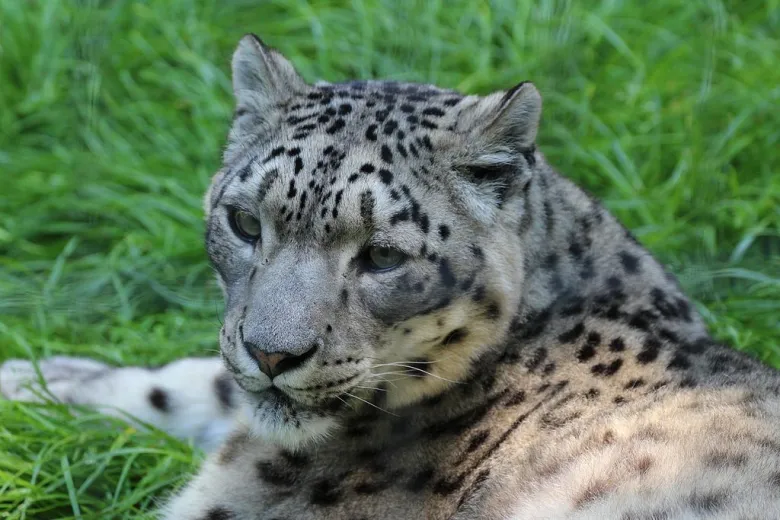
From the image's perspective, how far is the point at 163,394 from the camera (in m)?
4.68

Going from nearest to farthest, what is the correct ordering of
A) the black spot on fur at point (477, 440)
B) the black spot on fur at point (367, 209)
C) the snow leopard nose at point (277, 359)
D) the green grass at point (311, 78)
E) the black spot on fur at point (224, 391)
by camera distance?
the snow leopard nose at point (277, 359), the black spot on fur at point (367, 209), the black spot on fur at point (477, 440), the black spot on fur at point (224, 391), the green grass at point (311, 78)

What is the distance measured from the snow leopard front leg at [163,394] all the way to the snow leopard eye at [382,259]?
145 centimetres

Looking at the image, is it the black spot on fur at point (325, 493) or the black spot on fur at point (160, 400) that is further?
the black spot on fur at point (160, 400)

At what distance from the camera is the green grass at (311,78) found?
567cm

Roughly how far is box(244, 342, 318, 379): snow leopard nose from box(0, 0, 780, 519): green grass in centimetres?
226

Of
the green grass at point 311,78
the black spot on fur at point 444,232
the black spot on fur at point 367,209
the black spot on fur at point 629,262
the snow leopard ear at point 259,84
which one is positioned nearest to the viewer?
the black spot on fur at point 367,209

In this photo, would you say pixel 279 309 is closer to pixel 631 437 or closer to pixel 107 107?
pixel 631 437

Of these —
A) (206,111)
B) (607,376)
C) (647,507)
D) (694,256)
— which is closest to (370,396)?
(607,376)

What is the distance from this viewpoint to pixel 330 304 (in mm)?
3203

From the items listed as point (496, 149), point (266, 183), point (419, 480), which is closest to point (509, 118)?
point (496, 149)

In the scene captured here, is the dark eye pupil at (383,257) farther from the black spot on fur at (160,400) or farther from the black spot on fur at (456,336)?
the black spot on fur at (160,400)

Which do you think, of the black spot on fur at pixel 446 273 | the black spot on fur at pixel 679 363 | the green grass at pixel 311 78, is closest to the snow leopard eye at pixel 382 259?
the black spot on fur at pixel 446 273

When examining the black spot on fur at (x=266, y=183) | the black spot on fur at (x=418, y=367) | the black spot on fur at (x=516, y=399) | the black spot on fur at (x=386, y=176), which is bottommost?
the black spot on fur at (x=516, y=399)

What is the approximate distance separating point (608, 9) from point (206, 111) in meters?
2.56
